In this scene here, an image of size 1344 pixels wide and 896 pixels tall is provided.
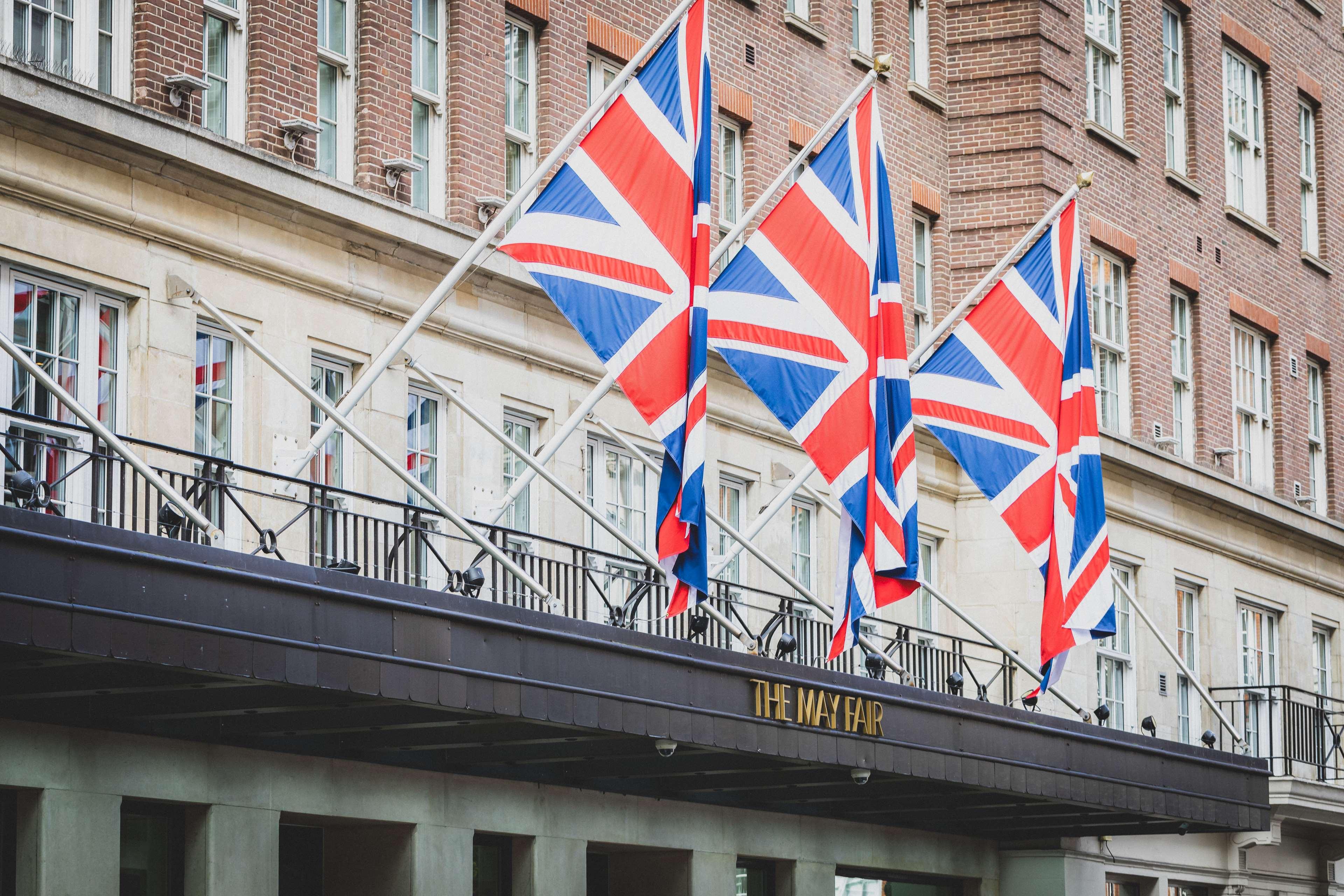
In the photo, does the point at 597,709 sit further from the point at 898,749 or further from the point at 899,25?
the point at 899,25

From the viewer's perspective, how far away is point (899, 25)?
28797 millimetres

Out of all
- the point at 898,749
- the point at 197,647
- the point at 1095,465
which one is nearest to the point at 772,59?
the point at 1095,465

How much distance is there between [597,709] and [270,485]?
388 centimetres

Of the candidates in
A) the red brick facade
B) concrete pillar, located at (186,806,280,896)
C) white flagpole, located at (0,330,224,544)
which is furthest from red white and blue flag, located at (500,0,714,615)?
the red brick facade

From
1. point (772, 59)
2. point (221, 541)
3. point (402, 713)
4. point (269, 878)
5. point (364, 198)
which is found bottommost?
point (269, 878)

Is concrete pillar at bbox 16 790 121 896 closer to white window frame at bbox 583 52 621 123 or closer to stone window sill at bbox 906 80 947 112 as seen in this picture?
white window frame at bbox 583 52 621 123

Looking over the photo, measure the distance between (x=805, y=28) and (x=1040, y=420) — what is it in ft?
24.7

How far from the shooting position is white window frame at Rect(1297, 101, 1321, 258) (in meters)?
37.6

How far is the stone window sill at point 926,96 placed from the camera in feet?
94.0

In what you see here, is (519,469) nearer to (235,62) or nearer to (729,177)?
(235,62)

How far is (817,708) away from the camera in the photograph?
19031mm

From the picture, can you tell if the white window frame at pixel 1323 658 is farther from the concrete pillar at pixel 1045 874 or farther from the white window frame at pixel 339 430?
the white window frame at pixel 339 430

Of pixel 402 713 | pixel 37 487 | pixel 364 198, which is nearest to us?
pixel 37 487

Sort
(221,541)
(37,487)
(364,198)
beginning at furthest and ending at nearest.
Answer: (364,198) → (221,541) → (37,487)
